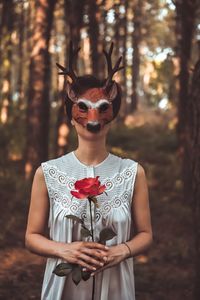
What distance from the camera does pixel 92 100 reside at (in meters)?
2.75

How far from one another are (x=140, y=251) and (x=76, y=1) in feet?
23.6

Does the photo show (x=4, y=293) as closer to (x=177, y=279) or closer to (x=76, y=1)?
(x=177, y=279)

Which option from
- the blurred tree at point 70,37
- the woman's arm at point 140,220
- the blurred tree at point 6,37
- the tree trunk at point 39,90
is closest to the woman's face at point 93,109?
the woman's arm at point 140,220

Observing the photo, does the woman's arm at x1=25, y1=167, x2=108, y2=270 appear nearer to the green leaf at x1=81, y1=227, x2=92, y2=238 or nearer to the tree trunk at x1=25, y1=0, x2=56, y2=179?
the green leaf at x1=81, y1=227, x2=92, y2=238

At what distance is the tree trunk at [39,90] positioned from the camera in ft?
28.3

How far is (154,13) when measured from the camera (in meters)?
28.4

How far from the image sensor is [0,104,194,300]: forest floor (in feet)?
19.2

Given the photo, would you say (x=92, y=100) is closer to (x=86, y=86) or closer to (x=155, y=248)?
(x=86, y=86)

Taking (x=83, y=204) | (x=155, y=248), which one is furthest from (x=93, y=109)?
(x=155, y=248)

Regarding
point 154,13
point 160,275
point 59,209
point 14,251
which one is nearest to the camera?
point 59,209

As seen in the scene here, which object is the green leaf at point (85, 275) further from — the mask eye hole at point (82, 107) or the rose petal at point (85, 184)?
the mask eye hole at point (82, 107)

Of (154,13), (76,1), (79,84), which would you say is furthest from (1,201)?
(154,13)

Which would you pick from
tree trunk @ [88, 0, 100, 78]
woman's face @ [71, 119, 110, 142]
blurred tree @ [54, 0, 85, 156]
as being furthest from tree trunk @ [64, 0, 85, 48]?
woman's face @ [71, 119, 110, 142]

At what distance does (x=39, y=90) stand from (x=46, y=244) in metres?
6.37
